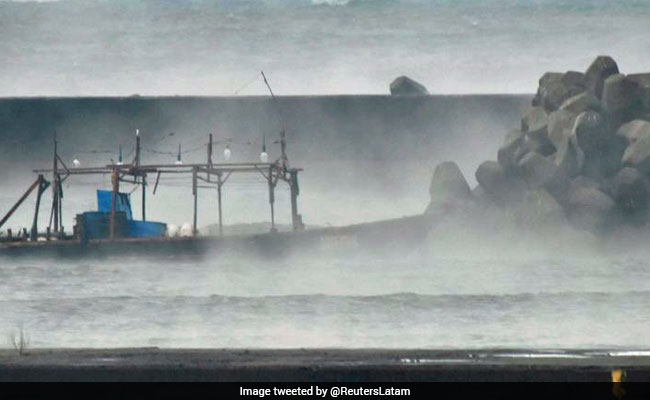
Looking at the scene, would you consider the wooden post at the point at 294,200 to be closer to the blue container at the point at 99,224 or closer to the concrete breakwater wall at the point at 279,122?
the concrete breakwater wall at the point at 279,122

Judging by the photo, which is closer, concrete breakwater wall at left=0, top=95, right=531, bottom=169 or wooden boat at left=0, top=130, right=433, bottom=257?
wooden boat at left=0, top=130, right=433, bottom=257

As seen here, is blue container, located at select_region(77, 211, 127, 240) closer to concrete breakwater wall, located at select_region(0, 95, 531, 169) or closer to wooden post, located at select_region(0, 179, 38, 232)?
wooden post, located at select_region(0, 179, 38, 232)

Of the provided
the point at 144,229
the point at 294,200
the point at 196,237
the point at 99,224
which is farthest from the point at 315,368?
the point at 99,224

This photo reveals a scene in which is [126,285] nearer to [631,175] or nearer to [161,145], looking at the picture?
[161,145]

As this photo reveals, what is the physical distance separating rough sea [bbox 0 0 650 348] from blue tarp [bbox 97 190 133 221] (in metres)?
1.94

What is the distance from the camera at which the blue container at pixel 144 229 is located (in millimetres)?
27022

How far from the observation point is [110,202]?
2791cm

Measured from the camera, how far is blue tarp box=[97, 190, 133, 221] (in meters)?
27.8

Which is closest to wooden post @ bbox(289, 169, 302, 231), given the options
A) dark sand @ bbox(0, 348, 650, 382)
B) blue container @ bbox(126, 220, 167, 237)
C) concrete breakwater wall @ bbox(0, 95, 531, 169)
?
concrete breakwater wall @ bbox(0, 95, 531, 169)

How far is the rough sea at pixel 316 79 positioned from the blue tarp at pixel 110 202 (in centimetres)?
194

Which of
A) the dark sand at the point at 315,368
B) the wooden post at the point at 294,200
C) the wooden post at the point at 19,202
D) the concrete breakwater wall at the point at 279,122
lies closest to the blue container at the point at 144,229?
the wooden post at the point at 19,202

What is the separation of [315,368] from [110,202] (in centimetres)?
1795

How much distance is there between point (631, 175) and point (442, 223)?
12.0ft

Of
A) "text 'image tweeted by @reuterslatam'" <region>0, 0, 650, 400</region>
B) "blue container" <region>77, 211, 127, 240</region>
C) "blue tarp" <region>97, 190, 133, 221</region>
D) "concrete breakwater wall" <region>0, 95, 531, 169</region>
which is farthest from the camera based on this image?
"concrete breakwater wall" <region>0, 95, 531, 169</region>
